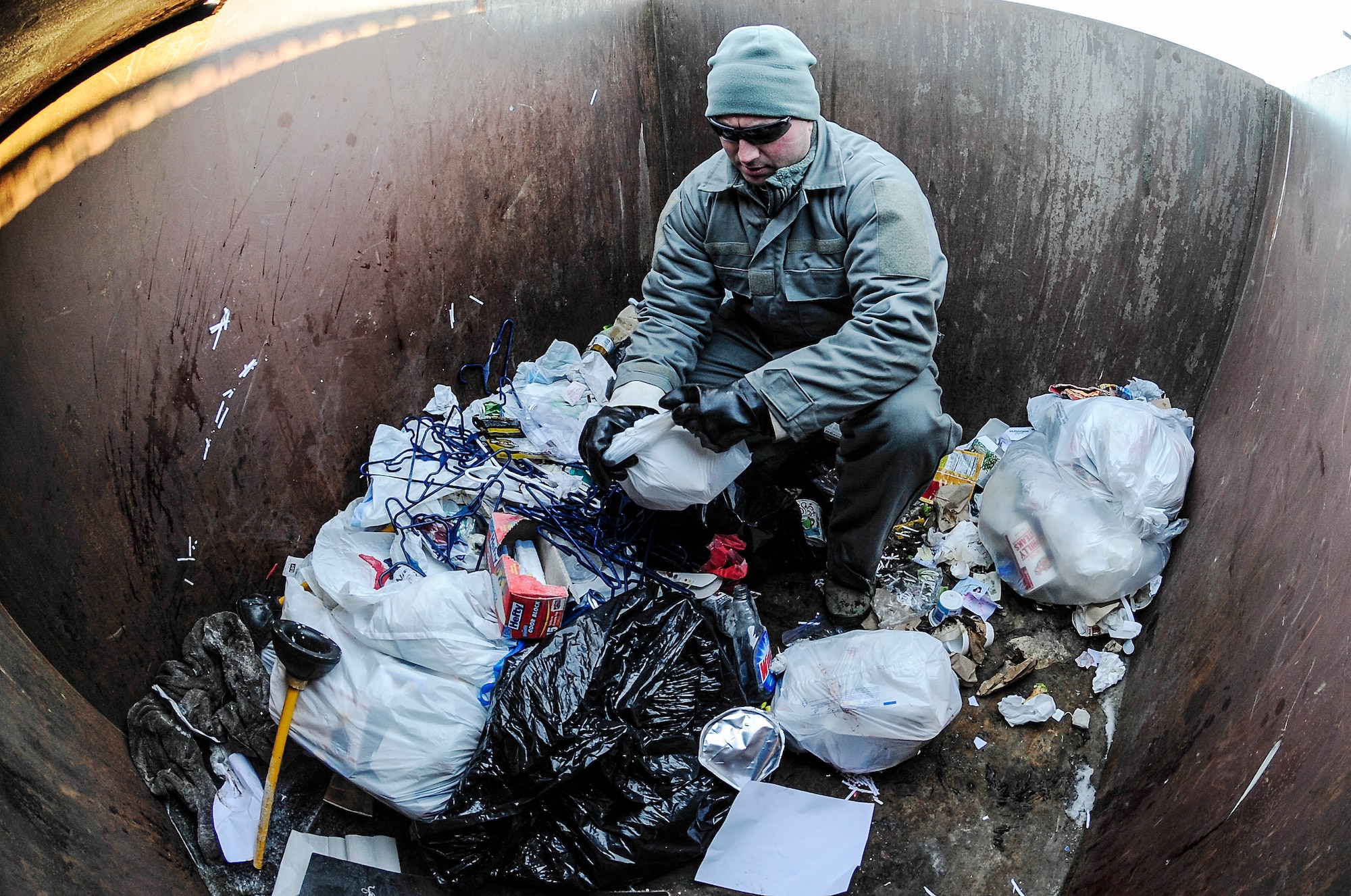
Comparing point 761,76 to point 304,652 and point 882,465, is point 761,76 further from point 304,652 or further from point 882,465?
point 304,652

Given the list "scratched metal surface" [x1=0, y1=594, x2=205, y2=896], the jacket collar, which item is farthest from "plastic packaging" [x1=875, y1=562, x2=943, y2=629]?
"scratched metal surface" [x1=0, y1=594, x2=205, y2=896]

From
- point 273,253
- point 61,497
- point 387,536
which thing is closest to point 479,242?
point 273,253

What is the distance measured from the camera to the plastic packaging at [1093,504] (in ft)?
6.06

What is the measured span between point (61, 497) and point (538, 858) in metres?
1.00

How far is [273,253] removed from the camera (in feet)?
5.84

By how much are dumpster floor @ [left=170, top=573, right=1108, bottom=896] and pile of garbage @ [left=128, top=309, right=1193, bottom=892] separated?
1.8 inches

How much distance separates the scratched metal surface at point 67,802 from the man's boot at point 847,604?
1.32 meters

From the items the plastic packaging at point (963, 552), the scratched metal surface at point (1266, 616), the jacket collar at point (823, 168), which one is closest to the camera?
the scratched metal surface at point (1266, 616)

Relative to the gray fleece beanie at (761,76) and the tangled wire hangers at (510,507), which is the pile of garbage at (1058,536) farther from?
the gray fleece beanie at (761,76)

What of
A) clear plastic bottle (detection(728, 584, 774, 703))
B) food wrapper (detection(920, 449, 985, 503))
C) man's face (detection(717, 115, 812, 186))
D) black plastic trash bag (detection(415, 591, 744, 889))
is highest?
man's face (detection(717, 115, 812, 186))

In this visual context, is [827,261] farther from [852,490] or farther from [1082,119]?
[1082,119]

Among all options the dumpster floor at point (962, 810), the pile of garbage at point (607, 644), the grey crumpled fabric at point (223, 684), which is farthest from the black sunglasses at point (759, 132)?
the grey crumpled fabric at point (223, 684)

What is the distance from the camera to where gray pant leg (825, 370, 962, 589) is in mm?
1777

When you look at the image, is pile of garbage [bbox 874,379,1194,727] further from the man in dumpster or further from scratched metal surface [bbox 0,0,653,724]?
scratched metal surface [bbox 0,0,653,724]
